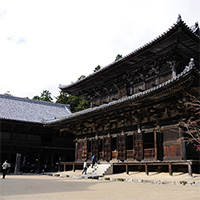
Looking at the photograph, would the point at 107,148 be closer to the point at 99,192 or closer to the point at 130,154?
the point at 130,154

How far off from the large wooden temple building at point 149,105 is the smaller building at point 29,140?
639 centimetres

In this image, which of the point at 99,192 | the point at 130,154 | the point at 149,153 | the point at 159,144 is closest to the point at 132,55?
the point at 159,144

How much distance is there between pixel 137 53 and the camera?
16.9 meters

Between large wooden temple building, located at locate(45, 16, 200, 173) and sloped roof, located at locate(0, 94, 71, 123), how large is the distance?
8.49m

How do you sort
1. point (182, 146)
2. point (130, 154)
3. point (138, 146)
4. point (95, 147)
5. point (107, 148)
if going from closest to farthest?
point (182, 146) < point (138, 146) < point (130, 154) < point (107, 148) < point (95, 147)

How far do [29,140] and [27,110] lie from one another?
5.83 meters

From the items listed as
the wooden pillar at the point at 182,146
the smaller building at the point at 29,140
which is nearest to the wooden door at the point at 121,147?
the wooden pillar at the point at 182,146

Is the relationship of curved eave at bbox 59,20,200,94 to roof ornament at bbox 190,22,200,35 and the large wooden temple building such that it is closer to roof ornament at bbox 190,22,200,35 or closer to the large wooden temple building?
the large wooden temple building

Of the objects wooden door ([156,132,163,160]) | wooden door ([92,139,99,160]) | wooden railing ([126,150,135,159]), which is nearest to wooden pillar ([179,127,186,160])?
wooden door ([156,132,163,160])

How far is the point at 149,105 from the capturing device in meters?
16.3

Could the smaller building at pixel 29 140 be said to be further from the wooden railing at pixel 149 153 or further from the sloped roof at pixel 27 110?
the wooden railing at pixel 149 153

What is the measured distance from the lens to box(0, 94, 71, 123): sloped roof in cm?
2916

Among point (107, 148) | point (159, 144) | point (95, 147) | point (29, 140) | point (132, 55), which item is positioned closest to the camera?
point (159, 144)

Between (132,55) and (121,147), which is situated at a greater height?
(132,55)
